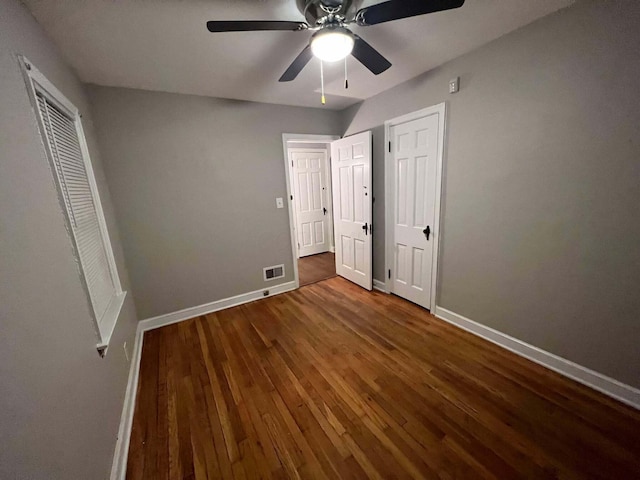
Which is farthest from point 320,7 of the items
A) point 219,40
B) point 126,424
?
point 126,424

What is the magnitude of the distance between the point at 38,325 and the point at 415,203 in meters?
2.81

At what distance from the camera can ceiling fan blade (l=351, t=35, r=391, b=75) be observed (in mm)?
1458

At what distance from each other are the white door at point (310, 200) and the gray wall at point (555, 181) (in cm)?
269

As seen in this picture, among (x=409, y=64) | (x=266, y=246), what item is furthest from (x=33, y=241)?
(x=409, y=64)

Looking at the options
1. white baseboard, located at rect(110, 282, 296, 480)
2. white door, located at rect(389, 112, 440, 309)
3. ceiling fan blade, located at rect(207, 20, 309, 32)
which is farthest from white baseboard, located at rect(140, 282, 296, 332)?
ceiling fan blade, located at rect(207, 20, 309, 32)

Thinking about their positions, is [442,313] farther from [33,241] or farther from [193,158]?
[193,158]

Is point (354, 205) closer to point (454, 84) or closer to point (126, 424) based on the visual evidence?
point (454, 84)

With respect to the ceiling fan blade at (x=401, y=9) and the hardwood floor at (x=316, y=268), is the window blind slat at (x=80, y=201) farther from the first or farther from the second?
the hardwood floor at (x=316, y=268)

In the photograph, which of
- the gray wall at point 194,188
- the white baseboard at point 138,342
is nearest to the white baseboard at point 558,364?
the white baseboard at point 138,342

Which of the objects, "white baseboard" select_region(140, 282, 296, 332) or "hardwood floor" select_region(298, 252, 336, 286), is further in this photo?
"hardwood floor" select_region(298, 252, 336, 286)

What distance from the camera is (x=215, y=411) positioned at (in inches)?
64.2

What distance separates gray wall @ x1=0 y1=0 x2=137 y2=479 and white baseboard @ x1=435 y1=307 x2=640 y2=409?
2.74m

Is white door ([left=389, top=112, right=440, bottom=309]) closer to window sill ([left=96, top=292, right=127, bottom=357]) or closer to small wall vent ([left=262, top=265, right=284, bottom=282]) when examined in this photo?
small wall vent ([left=262, top=265, right=284, bottom=282])

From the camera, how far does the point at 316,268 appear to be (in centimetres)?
430
